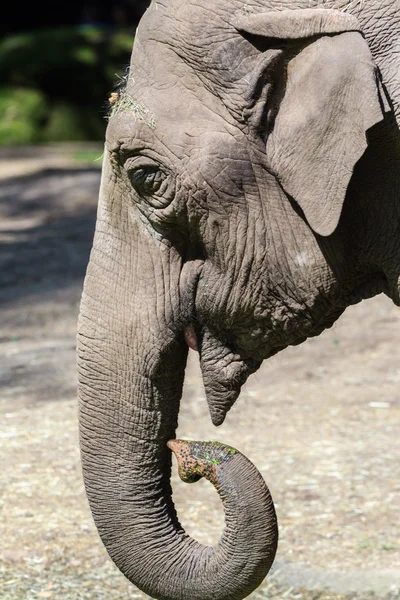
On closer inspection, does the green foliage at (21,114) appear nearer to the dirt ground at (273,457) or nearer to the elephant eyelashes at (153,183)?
the dirt ground at (273,457)

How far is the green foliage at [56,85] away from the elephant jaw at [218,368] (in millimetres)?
16433

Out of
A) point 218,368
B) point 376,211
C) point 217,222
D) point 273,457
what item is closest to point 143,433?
point 218,368

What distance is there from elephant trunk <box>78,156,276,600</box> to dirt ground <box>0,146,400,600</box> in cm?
104

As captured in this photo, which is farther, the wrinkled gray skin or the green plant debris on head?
the green plant debris on head

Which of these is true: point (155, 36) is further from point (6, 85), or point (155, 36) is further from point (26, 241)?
point (6, 85)

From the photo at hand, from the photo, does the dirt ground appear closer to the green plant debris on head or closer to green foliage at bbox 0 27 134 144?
the green plant debris on head

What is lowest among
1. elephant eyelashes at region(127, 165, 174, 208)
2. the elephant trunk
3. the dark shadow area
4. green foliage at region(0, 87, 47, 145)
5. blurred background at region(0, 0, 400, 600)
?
green foliage at region(0, 87, 47, 145)

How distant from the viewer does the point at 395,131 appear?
8.95 ft

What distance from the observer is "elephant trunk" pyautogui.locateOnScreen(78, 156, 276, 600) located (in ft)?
9.54

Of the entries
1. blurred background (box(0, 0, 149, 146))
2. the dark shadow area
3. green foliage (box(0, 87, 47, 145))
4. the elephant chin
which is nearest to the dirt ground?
the dark shadow area

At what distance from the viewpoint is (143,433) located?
2977 mm

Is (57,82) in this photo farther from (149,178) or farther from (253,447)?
(149,178)

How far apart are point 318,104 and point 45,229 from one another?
9455 millimetres

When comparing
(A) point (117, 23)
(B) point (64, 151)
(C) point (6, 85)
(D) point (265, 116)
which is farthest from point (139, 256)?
(A) point (117, 23)
